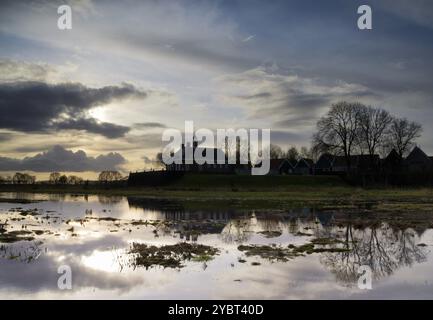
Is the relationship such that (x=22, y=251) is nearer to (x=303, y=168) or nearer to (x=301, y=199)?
(x=301, y=199)

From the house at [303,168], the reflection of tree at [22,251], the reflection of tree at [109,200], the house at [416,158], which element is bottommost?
the reflection of tree at [109,200]

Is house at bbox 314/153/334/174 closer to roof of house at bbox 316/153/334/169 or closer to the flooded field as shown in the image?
roof of house at bbox 316/153/334/169

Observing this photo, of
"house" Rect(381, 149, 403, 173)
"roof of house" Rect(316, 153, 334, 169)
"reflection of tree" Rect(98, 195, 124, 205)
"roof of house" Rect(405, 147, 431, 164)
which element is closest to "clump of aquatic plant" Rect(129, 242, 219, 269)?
"reflection of tree" Rect(98, 195, 124, 205)

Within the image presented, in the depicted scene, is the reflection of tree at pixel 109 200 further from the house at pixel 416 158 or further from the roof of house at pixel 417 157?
the roof of house at pixel 417 157

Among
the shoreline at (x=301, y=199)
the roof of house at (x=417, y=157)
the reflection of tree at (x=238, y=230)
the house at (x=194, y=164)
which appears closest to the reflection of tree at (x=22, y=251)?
the reflection of tree at (x=238, y=230)

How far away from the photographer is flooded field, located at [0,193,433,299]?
12.4 metres

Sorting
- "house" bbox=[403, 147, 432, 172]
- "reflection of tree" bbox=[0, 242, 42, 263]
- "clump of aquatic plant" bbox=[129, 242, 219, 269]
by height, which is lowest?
"reflection of tree" bbox=[0, 242, 42, 263]

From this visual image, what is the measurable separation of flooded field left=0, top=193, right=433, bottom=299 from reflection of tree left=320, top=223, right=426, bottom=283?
0.04 metres

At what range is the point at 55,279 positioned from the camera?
13.6 meters

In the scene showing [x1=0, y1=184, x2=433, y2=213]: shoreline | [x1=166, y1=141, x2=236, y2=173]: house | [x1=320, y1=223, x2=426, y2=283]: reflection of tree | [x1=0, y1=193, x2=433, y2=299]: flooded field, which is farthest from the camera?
[x1=166, y1=141, x2=236, y2=173]: house

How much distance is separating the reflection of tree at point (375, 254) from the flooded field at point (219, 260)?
0.13 ft

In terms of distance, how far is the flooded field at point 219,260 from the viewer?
12367mm

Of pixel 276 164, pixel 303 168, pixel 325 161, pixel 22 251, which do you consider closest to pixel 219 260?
pixel 22 251
